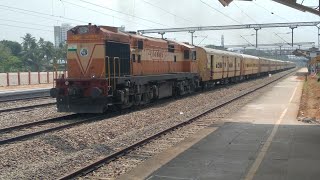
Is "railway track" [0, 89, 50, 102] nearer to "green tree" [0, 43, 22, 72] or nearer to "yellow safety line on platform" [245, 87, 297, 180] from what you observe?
"yellow safety line on platform" [245, 87, 297, 180]

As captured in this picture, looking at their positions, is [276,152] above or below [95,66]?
below

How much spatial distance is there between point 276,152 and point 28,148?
6.07 meters

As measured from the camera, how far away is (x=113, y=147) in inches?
424

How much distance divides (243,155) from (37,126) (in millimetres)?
8097

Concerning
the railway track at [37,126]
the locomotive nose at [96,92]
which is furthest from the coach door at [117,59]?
the railway track at [37,126]

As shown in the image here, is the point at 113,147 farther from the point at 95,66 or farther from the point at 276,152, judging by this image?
the point at 95,66

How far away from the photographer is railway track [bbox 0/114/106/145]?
39.9 ft

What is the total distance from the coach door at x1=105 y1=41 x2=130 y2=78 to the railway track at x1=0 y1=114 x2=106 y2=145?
80.6 inches

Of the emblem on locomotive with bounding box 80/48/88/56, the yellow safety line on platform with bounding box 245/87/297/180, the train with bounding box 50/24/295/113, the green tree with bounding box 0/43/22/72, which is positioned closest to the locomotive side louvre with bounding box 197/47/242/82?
the train with bounding box 50/24/295/113

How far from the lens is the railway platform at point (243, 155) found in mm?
7778

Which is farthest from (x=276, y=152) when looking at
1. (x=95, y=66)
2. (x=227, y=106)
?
(x=227, y=106)

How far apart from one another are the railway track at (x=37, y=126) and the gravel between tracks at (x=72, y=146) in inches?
20.5

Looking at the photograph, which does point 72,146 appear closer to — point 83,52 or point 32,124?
point 32,124

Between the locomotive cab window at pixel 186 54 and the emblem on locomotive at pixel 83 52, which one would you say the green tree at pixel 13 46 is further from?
the emblem on locomotive at pixel 83 52
